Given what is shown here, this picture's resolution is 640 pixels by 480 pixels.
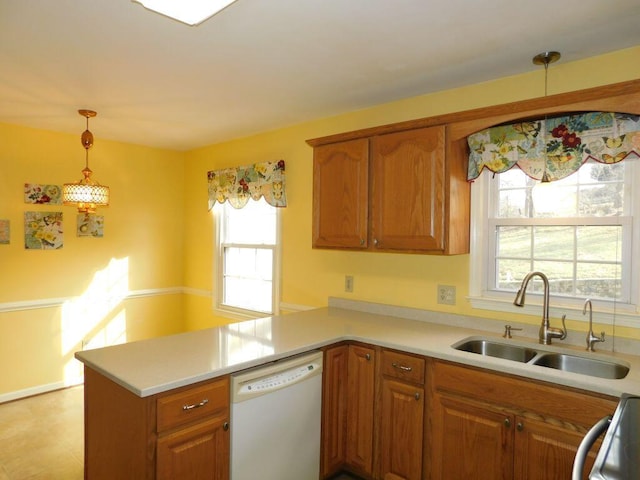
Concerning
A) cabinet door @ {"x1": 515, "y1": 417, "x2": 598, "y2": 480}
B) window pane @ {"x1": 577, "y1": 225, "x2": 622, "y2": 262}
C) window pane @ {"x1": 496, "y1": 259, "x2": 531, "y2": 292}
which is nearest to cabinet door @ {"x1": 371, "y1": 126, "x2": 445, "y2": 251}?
window pane @ {"x1": 496, "y1": 259, "x2": 531, "y2": 292}

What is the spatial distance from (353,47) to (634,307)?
6.16ft

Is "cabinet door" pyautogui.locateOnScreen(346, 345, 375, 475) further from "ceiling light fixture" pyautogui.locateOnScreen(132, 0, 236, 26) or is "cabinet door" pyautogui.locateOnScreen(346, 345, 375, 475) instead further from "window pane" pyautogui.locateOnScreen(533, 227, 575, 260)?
"ceiling light fixture" pyautogui.locateOnScreen(132, 0, 236, 26)

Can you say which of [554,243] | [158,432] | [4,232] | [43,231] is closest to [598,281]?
[554,243]

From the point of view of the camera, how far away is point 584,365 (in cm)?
202

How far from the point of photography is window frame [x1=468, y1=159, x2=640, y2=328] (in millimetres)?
2043

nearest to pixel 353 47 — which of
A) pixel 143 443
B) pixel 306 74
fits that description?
pixel 306 74

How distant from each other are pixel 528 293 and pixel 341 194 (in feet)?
4.17

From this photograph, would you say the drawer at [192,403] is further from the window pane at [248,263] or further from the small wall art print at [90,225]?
the small wall art print at [90,225]

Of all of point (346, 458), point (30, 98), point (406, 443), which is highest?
point (30, 98)

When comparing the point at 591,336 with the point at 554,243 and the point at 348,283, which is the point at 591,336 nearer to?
the point at 554,243

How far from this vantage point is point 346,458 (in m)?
2.41

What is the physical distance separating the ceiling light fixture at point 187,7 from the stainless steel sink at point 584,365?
199cm

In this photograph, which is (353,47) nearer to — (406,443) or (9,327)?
(406,443)

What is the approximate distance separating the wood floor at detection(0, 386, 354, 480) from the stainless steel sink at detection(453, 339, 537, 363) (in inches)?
41.6
